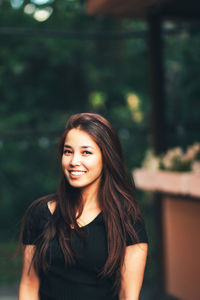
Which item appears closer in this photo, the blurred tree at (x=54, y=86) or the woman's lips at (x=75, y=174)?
the woman's lips at (x=75, y=174)

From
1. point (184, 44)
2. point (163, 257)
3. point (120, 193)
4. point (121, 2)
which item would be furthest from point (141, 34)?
point (120, 193)

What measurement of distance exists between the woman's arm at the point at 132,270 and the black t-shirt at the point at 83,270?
0.11 feet

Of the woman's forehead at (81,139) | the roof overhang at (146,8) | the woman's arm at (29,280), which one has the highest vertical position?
the roof overhang at (146,8)

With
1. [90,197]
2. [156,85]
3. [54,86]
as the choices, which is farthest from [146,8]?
[54,86]

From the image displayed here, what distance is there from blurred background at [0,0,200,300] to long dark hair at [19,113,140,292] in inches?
167

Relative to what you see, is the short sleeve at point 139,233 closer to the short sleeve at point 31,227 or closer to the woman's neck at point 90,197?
the woman's neck at point 90,197

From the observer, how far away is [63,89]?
803 cm

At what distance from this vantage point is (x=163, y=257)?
4.64m

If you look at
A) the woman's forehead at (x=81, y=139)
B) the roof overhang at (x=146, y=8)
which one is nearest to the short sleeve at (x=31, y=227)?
the woman's forehead at (x=81, y=139)

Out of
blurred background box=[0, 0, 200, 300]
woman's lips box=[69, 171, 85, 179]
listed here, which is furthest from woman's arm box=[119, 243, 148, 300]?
blurred background box=[0, 0, 200, 300]

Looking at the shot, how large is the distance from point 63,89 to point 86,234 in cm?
635

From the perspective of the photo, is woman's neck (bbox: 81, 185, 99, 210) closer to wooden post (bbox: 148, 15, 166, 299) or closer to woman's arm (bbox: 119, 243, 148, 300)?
woman's arm (bbox: 119, 243, 148, 300)

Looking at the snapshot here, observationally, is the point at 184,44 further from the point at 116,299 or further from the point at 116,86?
the point at 116,299

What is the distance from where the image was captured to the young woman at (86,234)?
1808 mm
